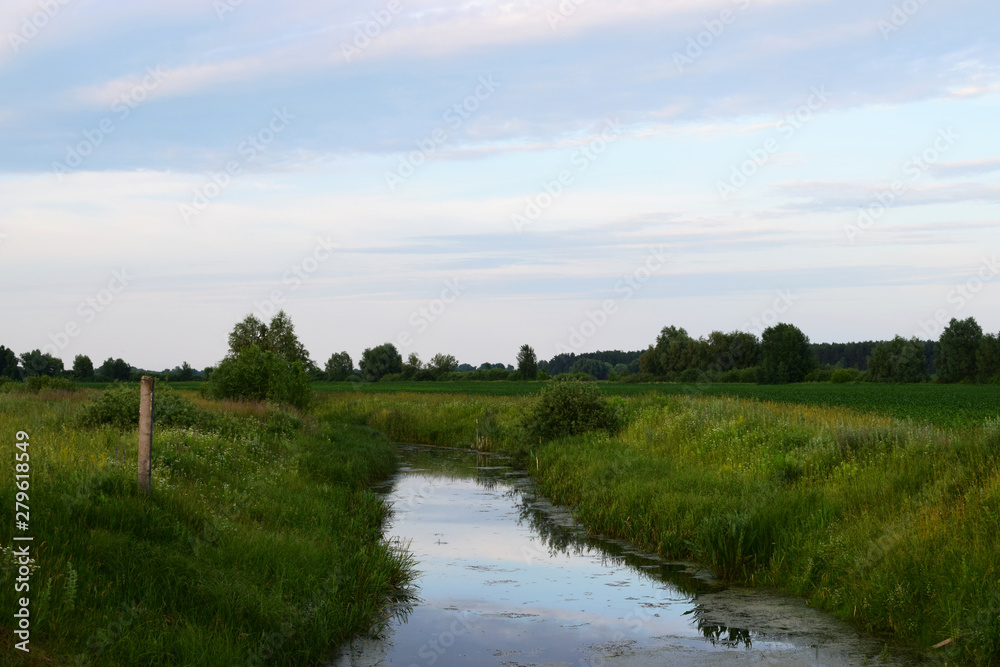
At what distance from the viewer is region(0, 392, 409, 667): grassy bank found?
7.38 meters

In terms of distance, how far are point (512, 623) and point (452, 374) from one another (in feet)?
→ 355

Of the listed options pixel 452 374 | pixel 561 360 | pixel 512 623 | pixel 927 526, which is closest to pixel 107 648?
pixel 512 623

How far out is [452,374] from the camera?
11906 cm

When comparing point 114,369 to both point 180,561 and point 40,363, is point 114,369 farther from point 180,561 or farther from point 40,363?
point 180,561

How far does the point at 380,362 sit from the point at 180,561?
4744 inches

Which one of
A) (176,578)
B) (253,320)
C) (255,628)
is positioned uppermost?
(253,320)

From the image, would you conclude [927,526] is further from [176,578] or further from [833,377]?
[833,377]

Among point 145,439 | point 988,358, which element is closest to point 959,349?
point 988,358

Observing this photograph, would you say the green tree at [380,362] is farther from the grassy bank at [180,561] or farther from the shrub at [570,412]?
the grassy bank at [180,561]

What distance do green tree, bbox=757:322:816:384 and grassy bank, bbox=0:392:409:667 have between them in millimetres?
103336

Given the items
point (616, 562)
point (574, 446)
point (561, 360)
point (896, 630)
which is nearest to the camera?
point (896, 630)

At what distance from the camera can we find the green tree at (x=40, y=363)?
71500 mm

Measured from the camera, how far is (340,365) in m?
147

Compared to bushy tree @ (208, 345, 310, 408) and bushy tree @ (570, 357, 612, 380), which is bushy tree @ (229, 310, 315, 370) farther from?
bushy tree @ (570, 357, 612, 380)
